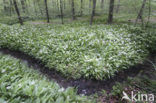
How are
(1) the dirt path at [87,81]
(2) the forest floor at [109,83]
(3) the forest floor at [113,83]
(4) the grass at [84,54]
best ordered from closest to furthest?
(3) the forest floor at [113,83], (2) the forest floor at [109,83], (1) the dirt path at [87,81], (4) the grass at [84,54]

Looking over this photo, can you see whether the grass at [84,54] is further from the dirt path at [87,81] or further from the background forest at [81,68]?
the dirt path at [87,81]

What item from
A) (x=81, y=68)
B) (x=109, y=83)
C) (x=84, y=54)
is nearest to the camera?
(x=109, y=83)

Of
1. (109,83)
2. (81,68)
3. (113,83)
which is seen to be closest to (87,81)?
(81,68)

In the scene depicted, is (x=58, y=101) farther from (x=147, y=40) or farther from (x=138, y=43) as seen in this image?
(x=147, y=40)

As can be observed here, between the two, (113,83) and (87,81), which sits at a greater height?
(87,81)

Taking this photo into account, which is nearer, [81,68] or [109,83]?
[109,83]

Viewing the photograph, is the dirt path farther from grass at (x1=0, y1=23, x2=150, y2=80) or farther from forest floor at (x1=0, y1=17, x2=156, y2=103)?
grass at (x1=0, y1=23, x2=150, y2=80)

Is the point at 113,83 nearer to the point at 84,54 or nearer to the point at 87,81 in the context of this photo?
the point at 87,81

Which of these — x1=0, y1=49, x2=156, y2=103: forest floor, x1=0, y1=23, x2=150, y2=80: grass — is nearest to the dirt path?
x1=0, y1=49, x2=156, y2=103: forest floor

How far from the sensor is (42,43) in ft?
19.0

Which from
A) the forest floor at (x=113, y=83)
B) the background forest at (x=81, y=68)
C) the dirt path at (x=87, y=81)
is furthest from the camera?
the dirt path at (x=87, y=81)

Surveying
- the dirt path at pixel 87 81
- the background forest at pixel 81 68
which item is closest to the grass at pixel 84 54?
the background forest at pixel 81 68

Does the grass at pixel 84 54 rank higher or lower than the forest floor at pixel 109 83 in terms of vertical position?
higher

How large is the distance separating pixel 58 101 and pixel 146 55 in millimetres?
5944
